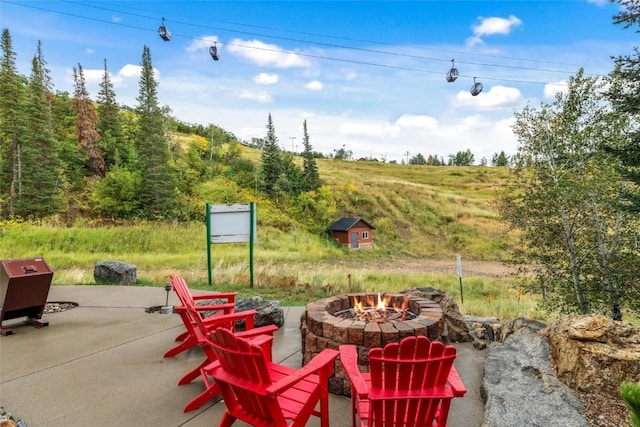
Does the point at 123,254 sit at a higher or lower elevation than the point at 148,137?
lower

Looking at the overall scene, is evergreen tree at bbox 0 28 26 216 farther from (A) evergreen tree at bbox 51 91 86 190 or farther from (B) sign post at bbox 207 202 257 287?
(B) sign post at bbox 207 202 257 287

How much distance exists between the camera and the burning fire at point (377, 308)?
387 centimetres

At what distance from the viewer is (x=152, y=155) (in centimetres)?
2445

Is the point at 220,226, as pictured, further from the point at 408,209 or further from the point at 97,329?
the point at 408,209

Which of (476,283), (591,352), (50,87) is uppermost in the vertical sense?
(50,87)

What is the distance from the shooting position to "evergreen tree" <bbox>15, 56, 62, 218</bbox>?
20969 mm

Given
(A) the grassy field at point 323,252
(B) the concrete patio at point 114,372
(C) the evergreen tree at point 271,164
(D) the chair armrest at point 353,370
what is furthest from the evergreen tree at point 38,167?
(D) the chair armrest at point 353,370

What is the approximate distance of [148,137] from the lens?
24641mm

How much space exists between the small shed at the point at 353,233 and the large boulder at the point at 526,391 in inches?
860

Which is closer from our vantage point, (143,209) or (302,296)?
(302,296)

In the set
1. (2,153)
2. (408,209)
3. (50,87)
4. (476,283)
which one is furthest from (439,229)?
(50,87)

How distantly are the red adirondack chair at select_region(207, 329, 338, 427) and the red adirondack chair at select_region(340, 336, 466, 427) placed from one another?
1.04 feet

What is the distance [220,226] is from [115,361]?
14.4ft

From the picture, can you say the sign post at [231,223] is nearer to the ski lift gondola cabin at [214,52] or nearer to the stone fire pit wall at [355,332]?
the ski lift gondola cabin at [214,52]
